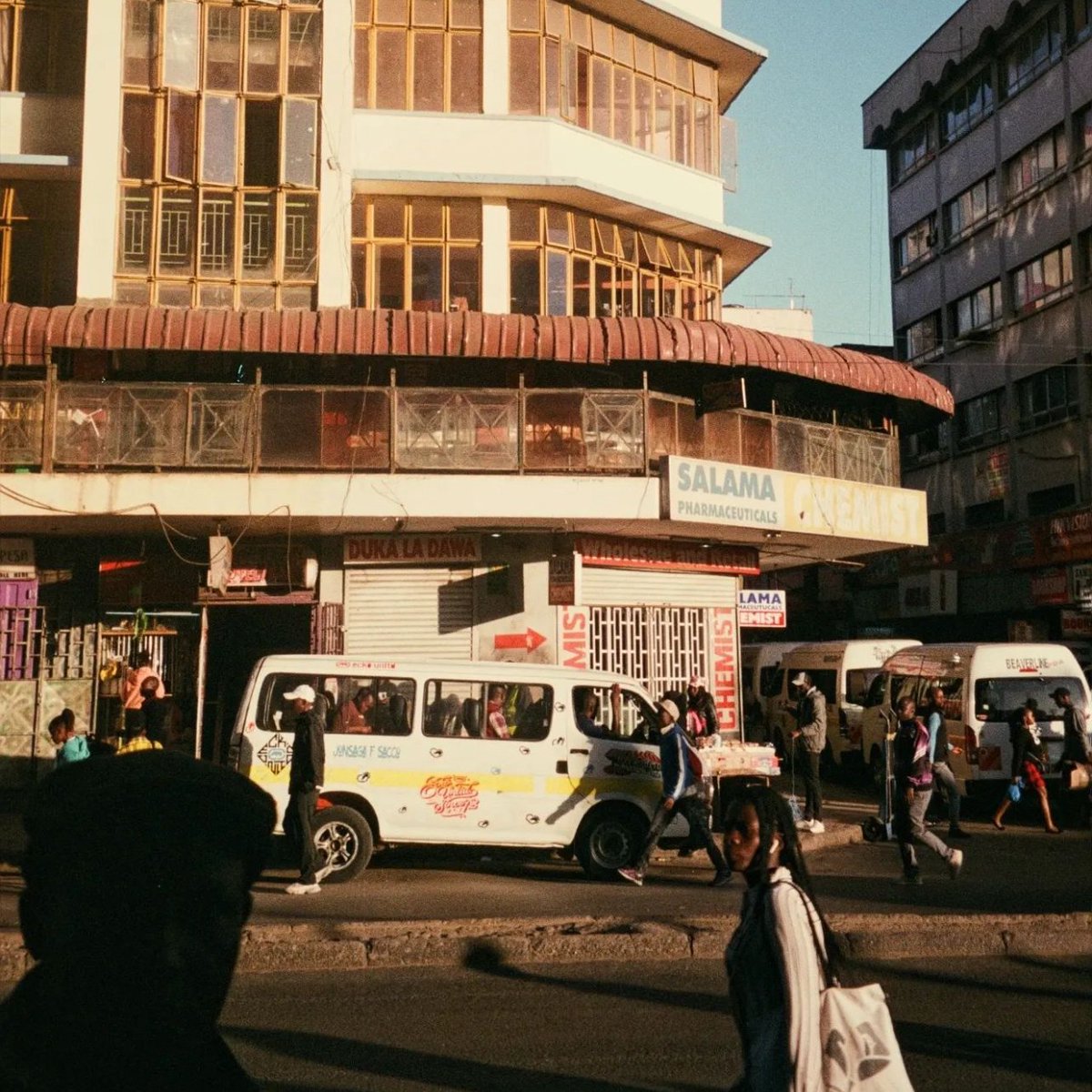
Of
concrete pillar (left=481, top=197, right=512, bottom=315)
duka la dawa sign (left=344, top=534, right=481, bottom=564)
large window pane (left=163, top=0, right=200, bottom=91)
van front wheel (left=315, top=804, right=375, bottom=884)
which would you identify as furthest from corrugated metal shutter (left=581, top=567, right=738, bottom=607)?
large window pane (left=163, top=0, right=200, bottom=91)

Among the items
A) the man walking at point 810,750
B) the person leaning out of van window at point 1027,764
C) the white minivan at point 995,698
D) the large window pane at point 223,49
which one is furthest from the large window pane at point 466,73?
the person leaning out of van window at point 1027,764

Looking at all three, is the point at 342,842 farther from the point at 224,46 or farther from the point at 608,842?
the point at 224,46

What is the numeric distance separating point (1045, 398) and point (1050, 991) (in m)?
27.8

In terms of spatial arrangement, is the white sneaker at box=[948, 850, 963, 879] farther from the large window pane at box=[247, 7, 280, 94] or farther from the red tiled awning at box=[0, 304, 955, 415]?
the large window pane at box=[247, 7, 280, 94]

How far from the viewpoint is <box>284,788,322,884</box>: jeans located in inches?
452

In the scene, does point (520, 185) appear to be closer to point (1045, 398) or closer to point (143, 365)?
point (143, 365)

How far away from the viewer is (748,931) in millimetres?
3643

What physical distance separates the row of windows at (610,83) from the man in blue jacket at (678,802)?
11.6 metres

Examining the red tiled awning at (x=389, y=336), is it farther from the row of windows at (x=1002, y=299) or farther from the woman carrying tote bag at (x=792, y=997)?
the row of windows at (x=1002, y=299)

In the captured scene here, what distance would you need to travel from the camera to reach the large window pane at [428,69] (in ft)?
64.4

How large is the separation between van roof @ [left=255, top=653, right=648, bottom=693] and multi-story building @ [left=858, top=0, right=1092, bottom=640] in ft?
60.0

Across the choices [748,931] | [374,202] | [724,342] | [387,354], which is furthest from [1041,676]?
[748,931]

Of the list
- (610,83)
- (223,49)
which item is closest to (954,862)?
(610,83)

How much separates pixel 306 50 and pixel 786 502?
9.73m
